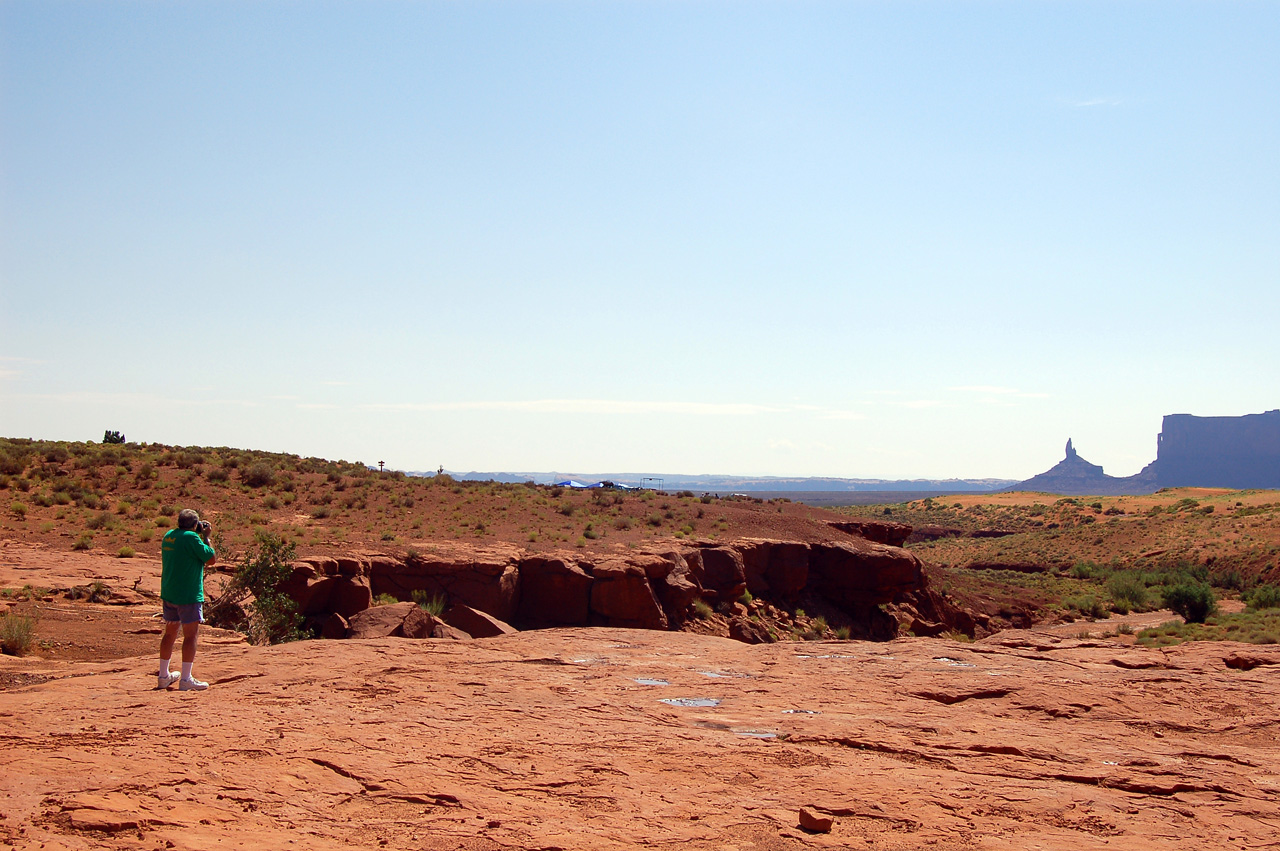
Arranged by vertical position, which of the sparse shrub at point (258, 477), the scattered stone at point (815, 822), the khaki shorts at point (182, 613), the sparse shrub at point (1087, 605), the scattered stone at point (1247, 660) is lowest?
the sparse shrub at point (1087, 605)

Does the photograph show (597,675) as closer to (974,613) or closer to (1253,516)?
(974,613)

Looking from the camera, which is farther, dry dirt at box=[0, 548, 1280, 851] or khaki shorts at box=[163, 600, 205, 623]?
khaki shorts at box=[163, 600, 205, 623]

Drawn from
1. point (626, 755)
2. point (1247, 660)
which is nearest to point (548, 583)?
point (626, 755)

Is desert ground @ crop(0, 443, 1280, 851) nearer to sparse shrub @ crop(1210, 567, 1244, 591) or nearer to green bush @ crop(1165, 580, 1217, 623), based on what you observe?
green bush @ crop(1165, 580, 1217, 623)

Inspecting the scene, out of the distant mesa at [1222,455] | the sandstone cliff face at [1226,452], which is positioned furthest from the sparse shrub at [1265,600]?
the sandstone cliff face at [1226,452]

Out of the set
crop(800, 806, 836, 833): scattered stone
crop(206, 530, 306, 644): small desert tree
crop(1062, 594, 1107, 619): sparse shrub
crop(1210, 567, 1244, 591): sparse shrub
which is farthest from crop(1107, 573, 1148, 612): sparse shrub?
crop(800, 806, 836, 833): scattered stone

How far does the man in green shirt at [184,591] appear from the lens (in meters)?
8.91

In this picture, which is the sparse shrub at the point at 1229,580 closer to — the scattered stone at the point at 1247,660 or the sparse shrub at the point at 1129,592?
the sparse shrub at the point at 1129,592

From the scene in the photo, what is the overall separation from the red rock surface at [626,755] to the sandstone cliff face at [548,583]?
5.68 metres

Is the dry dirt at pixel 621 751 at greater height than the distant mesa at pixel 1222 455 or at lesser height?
lesser

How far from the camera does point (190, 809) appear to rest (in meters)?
5.45

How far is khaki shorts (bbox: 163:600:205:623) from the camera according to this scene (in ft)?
29.8

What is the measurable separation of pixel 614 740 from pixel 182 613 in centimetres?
510

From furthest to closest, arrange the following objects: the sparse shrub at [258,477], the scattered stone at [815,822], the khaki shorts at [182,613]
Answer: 1. the sparse shrub at [258,477]
2. the khaki shorts at [182,613]
3. the scattered stone at [815,822]
